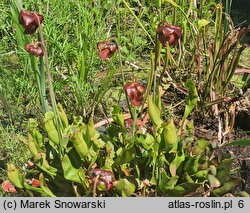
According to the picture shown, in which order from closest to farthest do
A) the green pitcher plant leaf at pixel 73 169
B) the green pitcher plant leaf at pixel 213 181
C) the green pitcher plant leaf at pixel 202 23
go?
the green pitcher plant leaf at pixel 213 181 < the green pitcher plant leaf at pixel 73 169 < the green pitcher plant leaf at pixel 202 23

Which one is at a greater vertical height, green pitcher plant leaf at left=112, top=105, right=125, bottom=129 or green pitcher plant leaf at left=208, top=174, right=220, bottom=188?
green pitcher plant leaf at left=112, top=105, right=125, bottom=129

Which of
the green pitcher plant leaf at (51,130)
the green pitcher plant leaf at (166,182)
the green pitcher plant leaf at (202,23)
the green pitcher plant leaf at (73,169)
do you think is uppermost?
the green pitcher plant leaf at (202,23)

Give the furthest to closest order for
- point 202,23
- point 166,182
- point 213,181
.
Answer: point 202,23
point 166,182
point 213,181

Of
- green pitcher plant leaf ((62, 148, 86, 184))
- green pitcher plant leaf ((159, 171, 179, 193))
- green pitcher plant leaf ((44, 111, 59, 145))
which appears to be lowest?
green pitcher plant leaf ((159, 171, 179, 193))

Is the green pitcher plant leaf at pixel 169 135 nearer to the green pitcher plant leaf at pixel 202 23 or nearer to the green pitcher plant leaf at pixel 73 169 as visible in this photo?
the green pitcher plant leaf at pixel 73 169

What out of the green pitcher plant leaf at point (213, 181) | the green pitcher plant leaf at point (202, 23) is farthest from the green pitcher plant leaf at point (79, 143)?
the green pitcher plant leaf at point (202, 23)

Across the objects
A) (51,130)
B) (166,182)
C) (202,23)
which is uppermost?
(202,23)

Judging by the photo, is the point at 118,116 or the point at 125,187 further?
the point at 118,116

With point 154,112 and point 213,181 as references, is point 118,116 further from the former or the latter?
point 213,181

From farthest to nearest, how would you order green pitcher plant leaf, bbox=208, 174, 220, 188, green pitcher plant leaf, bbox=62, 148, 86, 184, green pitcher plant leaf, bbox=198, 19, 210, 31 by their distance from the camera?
green pitcher plant leaf, bbox=198, 19, 210, 31, green pitcher plant leaf, bbox=62, 148, 86, 184, green pitcher plant leaf, bbox=208, 174, 220, 188

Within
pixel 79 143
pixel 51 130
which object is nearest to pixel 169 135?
pixel 79 143

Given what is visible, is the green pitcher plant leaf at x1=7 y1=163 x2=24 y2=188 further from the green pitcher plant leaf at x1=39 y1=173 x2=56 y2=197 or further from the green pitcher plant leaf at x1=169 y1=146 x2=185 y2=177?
the green pitcher plant leaf at x1=169 y1=146 x2=185 y2=177

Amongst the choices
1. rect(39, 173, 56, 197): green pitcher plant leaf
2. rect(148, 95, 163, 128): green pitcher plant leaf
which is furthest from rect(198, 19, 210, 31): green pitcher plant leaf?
rect(39, 173, 56, 197): green pitcher plant leaf

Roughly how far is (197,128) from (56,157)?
2.67 feet
